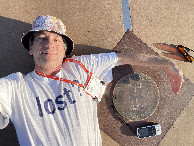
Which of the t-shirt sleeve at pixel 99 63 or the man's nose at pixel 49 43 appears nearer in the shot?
the man's nose at pixel 49 43

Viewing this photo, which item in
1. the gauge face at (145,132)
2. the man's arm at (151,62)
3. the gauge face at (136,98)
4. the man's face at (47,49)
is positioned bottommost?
the gauge face at (145,132)

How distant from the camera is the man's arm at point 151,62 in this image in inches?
88.9

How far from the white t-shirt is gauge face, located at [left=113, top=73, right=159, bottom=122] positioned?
692mm

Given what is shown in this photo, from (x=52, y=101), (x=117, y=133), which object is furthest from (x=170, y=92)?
(x=52, y=101)

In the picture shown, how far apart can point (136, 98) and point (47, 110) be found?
1256 millimetres

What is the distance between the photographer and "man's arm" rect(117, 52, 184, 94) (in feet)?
7.41

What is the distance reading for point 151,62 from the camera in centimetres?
234

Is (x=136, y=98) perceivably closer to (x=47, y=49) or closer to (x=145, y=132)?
(x=145, y=132)

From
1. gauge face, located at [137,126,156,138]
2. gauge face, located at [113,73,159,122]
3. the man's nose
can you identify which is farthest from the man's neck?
gauge face, located at [137,126,156,138]

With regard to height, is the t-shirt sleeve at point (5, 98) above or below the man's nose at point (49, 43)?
below

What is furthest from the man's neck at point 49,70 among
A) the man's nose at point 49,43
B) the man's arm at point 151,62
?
the man's arm at point 151,62

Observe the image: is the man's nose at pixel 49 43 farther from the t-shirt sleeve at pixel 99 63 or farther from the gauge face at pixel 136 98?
the gauge face at pixel 136 98

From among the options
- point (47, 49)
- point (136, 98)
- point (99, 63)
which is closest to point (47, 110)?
point (47, 49)

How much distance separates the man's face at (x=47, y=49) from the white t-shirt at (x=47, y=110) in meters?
0.17
